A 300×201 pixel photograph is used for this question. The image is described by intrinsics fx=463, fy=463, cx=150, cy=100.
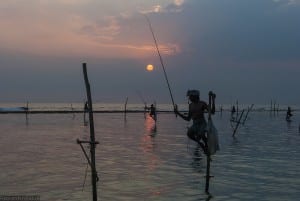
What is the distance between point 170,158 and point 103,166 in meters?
4.20

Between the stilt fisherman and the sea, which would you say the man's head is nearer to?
the stilt fisherman

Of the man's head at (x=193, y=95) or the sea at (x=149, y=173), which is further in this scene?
the man's head at (x=193, y=95)

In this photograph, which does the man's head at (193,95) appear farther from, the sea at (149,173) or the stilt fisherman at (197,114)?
the sea at (149,173)

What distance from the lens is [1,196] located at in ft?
41.5

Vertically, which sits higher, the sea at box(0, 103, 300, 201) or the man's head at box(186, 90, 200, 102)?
the man's head at box(186, 90, 200, 102)

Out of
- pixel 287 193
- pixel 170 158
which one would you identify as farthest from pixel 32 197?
pixel 170 158

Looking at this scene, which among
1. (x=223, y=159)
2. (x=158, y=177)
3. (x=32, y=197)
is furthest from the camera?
(x=223, y=159)

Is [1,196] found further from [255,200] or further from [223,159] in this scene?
[223,159]

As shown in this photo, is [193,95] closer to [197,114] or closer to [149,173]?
[197,114]

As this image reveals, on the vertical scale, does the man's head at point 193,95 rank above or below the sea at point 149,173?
above

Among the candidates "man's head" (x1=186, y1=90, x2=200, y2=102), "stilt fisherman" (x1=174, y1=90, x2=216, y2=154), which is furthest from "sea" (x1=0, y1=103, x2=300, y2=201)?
"man's head" (x1=186, y1=90, x2=200, y2=102)

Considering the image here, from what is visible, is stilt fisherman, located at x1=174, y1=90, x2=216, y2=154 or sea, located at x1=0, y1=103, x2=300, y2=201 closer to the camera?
sea, located at x1=0, y1=103, x2=300, y2=201

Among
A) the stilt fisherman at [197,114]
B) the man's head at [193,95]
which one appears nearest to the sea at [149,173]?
the stilt fisherman at [197,114]

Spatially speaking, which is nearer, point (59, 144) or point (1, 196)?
point (1, 196)
